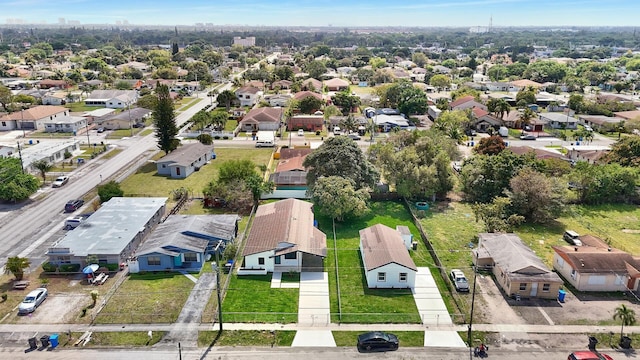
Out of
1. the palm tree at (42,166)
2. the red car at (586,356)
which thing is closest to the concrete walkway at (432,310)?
the red car at (586,356)

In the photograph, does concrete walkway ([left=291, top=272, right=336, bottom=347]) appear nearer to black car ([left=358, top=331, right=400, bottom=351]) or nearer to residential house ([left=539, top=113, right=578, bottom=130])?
black car ([left=358, top=331, right=400, bottom=351])

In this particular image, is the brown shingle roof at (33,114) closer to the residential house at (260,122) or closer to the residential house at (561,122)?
the residential house at (260,122)

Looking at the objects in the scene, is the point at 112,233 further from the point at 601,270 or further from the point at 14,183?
the point at 601,270

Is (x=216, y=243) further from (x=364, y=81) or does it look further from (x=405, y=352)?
(x=364, y=81)

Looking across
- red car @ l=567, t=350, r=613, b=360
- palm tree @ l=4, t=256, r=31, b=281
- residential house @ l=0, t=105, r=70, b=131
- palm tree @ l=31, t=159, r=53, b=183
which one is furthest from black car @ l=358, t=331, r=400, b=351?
residential house @ l=0, t=105, r=70, b=131

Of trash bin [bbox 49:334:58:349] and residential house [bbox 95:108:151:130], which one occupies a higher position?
residential house [bbox 95:108:151:130]

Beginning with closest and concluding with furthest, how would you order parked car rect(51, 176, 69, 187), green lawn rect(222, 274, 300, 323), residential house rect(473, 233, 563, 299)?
1. green lawn rect(222, 274, 300, 323)
2. residential house rect(473, 233, 563, 299)
3. parked car rect(51, 176, 69, 187)

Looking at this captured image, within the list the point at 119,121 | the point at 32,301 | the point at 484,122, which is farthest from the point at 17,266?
the point at 484,122
